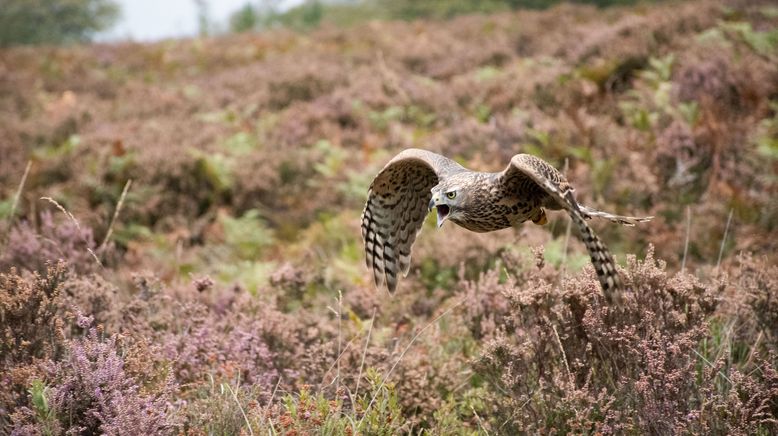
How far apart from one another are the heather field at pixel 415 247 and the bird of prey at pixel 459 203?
0.32 m

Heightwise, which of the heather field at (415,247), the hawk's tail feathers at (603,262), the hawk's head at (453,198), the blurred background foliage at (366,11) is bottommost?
the heather field at (415,247)

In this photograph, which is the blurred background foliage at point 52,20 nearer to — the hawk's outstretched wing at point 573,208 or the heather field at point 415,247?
the heather field at point 415,247

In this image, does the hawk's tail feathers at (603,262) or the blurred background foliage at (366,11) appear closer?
the hawk's tail feathers at (603,262)

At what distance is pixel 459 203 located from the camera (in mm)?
3061

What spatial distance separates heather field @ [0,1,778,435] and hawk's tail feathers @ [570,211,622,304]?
0.23 m

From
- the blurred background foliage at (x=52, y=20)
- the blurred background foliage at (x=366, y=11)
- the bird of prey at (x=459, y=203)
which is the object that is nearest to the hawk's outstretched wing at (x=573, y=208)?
the bird of prey at (x=459, y=203)

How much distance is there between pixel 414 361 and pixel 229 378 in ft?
3.23

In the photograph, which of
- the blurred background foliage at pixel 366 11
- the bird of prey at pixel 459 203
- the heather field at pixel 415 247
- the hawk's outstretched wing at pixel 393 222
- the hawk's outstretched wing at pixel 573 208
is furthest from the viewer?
the blurred background foliage at pixel 366 11

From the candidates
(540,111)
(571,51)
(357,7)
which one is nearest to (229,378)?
(540,111)

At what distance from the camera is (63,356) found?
300 centimetres

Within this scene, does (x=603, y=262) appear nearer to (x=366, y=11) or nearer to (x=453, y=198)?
(x=453, y=198)

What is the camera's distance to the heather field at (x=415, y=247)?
9.37ft

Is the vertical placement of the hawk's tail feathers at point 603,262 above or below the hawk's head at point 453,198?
below

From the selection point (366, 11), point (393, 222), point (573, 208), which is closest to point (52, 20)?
point (366, 11)
